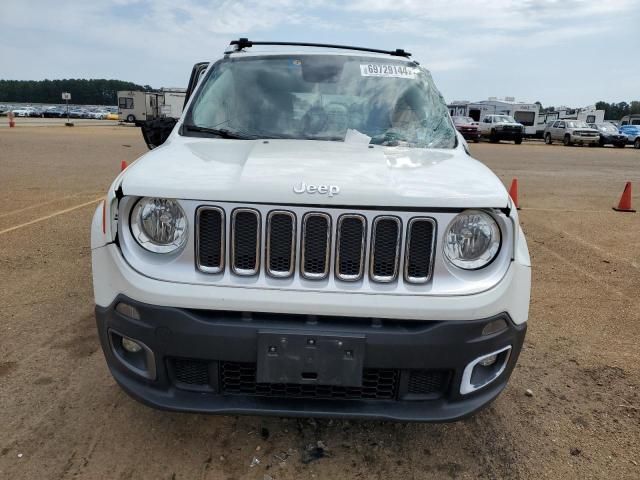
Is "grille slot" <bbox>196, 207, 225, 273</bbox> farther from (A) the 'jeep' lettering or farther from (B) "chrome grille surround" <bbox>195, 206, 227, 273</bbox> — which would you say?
(A) the 'jeep' lettering

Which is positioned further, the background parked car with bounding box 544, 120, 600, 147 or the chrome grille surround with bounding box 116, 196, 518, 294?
the background parked car with bounding box 544, 120, 600, 147

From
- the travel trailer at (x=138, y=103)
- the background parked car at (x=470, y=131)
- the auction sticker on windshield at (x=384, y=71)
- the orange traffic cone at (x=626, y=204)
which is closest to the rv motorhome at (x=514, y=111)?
the background parked car at (x=470, y=131)

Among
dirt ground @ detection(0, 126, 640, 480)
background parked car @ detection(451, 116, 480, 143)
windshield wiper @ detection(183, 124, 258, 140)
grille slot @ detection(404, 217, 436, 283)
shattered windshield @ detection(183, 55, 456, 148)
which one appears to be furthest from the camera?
background parked car @ detection(451, 116, 480, 143)

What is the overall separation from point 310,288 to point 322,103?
1.70 metres

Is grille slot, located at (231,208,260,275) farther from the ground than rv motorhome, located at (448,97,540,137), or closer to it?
closer to it

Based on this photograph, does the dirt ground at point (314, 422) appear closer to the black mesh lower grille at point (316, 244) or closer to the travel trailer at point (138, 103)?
the black mesh lower grille at point (316, 244)

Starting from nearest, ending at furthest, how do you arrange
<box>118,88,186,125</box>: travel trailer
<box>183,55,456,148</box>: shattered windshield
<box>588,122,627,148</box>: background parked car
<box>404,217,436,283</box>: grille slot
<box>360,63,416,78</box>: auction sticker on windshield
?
<box>404,217,436,283</box>: grille slot
<box>183,55,456,148</box>: shattered windshield
<box>360,63,416,78</box>: auction sticker on windshield
<box>588,122,627,148</box>: background parked car
<box>118,88,186,125</box>: travel trailer

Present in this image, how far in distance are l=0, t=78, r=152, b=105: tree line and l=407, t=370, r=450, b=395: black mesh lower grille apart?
133954 millimetres

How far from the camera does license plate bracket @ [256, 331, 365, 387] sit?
215cm

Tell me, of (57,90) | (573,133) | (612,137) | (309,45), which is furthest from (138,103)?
(57,90)

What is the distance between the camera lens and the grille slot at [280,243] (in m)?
2.22

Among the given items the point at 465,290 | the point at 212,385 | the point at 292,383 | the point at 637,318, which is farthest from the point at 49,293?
the point at 637,318

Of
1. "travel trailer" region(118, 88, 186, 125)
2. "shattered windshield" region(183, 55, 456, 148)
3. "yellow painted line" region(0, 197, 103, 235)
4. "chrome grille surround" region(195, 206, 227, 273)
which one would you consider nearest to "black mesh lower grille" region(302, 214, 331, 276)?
"chrome grille surround" region(195, 206, 227, 273)

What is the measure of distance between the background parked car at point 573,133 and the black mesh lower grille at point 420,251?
35.7 m
